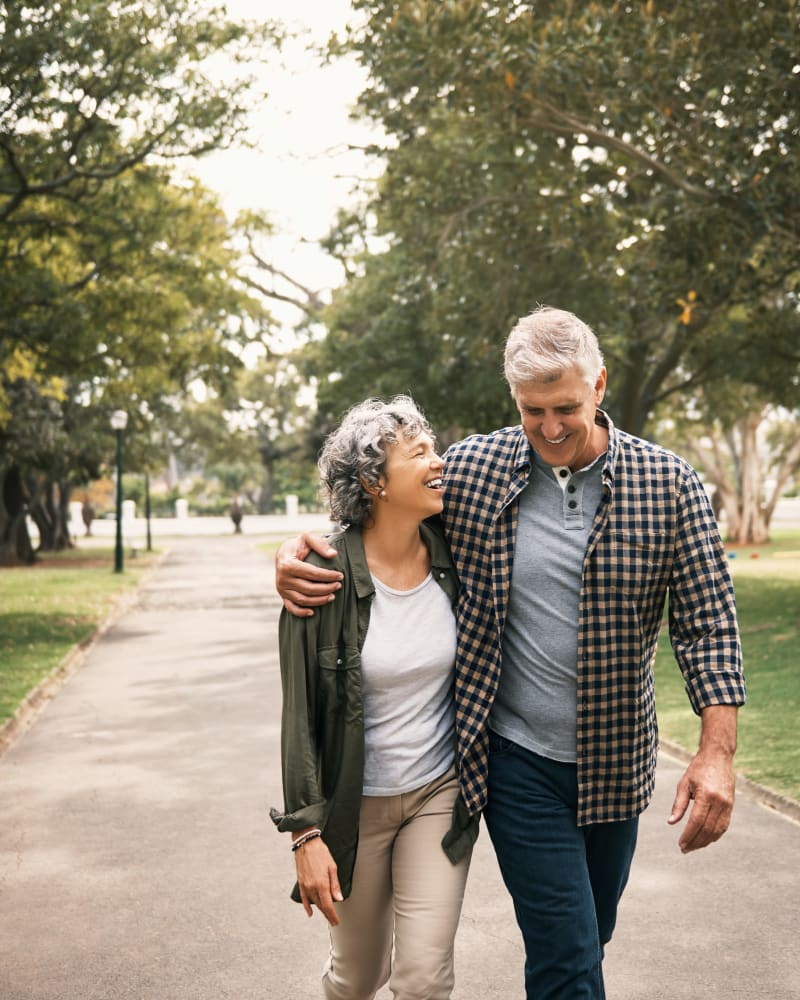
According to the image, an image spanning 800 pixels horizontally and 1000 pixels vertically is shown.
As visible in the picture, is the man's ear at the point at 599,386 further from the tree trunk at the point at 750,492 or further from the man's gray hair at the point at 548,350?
the tree trunk at the point at 750,492

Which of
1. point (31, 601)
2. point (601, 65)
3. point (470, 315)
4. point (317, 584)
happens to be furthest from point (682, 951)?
point (31, 601)

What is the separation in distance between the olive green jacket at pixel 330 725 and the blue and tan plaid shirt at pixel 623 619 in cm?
26

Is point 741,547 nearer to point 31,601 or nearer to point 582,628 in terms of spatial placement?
point 31,601

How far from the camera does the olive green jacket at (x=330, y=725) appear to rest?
3176mm

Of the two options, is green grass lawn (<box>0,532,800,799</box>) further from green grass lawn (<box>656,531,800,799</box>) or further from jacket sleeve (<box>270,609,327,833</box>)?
jacket sleeve (<box>270,609,327,833</box>)

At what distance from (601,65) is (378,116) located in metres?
4.18

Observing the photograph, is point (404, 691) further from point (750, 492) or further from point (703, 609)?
point (750, 492)

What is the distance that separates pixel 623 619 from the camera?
3.21m

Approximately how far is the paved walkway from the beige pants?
1170mm

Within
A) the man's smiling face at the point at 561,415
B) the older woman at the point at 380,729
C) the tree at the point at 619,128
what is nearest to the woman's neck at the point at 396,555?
the older woman at the point at 380,729

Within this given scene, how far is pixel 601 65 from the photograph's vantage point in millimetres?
12609

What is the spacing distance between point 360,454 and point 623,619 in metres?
0.81

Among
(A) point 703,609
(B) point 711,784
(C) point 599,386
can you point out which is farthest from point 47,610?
(B) point 711,784

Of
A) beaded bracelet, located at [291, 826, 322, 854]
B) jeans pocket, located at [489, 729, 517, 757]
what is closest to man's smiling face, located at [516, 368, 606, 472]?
jeans pocket, located at [489, 729, 517, 757]
